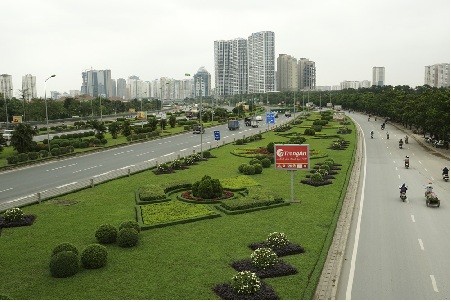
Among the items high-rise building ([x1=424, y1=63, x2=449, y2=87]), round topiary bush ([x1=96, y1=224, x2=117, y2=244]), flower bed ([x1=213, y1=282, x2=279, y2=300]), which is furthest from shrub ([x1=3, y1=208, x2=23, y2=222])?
high-rise building ([x1=424, y1=63, x2=449, y2=87])

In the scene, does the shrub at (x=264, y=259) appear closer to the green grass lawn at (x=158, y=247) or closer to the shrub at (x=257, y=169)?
the green grass lawn at (x=158, y=247)

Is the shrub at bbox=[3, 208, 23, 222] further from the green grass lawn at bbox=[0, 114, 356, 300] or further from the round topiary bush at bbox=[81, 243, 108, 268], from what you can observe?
the round topiary bush at bbox=[81, 243, 108, 268]

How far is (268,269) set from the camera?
14.0 meters

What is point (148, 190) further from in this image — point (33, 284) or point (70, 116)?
point (70, 116)

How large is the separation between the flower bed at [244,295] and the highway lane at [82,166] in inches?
673

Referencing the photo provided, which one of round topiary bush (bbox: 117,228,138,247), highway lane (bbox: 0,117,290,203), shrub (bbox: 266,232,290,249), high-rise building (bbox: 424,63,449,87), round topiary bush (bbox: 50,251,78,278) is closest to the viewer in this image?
round topiary bush (bbox: 50,251,78,278)

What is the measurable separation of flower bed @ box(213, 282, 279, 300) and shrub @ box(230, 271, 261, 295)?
0.35ft

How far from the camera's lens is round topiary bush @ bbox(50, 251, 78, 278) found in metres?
13.6

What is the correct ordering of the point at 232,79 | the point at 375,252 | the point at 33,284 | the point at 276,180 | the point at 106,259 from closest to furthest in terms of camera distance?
1. the point at 33,284
2. the point at 106,259
3. the point at 375,252
4. the point at 276,180
5. the point at 232,79

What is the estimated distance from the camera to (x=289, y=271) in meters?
13.9

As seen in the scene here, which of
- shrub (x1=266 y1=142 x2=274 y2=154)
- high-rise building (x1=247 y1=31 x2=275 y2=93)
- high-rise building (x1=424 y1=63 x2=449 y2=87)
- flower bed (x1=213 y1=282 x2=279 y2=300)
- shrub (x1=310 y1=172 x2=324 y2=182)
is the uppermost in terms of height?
high-rise building (x1=247 y1=31 x2=275 y2=93)

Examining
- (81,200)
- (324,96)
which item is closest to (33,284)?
(81,200)

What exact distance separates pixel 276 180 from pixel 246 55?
511 ft

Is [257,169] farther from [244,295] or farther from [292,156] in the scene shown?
[244,295]
